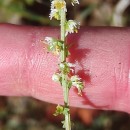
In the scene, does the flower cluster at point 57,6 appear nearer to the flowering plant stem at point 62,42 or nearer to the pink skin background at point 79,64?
the flowering plant stem at point 62,42

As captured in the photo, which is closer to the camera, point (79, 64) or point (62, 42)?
point (62, 42)

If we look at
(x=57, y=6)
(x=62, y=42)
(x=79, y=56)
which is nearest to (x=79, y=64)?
(x=79, y=56)

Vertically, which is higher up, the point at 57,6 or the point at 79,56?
the point at 57,6

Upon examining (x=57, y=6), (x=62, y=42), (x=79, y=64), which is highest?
(x=57, y=6)

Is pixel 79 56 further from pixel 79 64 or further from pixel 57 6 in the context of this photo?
pixel 57 6

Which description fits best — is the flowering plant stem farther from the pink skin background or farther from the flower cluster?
the pink skin background

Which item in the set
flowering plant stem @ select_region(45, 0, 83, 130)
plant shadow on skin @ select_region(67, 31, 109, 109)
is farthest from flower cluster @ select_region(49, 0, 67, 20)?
plant shadow on skin @ select_region(67, 31, 109, 109)

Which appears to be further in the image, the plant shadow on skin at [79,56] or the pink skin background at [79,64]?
the pink skin background at [79,64]

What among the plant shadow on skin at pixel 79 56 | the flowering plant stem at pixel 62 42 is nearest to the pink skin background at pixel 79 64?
the plant shadow on skin at pixel 79 56
